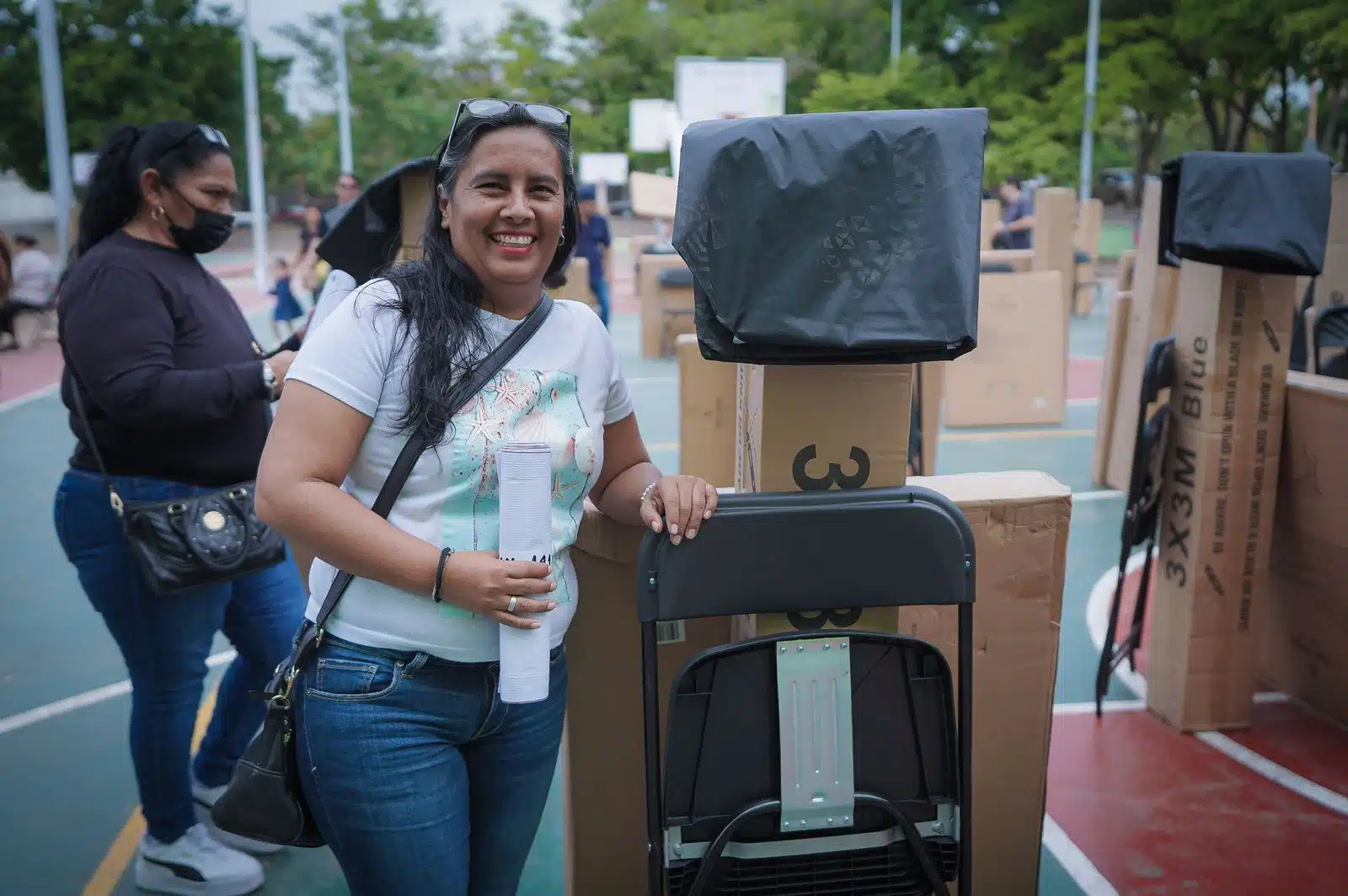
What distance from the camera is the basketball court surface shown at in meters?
3.08

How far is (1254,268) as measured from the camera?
3.39 m

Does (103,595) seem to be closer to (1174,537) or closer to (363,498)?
(363,498)

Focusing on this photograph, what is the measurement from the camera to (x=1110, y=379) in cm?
698

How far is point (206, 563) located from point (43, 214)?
50.0m

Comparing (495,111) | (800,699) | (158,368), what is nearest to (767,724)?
(800,699)

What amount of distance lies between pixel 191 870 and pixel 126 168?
1.76 metres

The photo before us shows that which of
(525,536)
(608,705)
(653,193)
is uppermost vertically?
(653,193)

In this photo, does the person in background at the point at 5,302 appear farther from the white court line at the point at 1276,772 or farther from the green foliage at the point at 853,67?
the green foliage at the point at 853,67

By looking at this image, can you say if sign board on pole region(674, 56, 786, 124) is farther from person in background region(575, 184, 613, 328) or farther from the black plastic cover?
the black plastic cover

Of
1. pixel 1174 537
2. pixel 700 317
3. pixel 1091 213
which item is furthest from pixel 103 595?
pixel 1091 213

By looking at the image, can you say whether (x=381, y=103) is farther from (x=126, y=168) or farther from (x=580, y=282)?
(x=126, y=168)

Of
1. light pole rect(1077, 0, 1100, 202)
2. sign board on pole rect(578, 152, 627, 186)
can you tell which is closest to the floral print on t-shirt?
light pole rect(1077, 0, 1100, 202)

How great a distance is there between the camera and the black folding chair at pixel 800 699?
6.61 ft

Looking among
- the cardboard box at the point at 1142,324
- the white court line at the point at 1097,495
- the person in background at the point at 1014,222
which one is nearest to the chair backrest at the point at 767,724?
the cardboard box at the point at 1142,324
